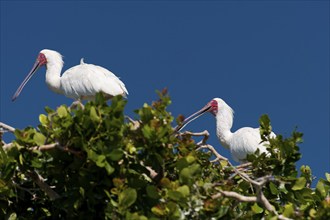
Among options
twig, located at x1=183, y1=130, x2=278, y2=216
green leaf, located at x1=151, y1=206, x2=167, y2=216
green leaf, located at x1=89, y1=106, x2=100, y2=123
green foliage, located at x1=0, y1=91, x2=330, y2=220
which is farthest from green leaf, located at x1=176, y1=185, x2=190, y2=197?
green leaf, located at x1=89, y1=106, x2=100, y2=123

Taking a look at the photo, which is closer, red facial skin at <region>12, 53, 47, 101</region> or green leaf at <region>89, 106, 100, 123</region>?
green leaf at <region>89, 106, 100, 123</region>

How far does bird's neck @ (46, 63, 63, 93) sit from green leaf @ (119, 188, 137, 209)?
847 cm

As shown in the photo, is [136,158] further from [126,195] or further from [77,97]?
[77,97]

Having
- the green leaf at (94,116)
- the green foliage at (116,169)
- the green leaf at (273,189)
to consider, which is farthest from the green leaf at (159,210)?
the green leaf at (273,189)

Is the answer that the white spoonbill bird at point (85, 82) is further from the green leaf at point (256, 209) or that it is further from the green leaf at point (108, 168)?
the green leaf at point (108, 168)

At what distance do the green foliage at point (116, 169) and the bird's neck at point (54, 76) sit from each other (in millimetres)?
7186

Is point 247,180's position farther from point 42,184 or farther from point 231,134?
point 231,134

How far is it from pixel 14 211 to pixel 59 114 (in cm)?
132

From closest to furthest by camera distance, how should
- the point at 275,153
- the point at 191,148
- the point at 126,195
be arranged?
the point at 126,195, the point at 191,148, the point at 275,153

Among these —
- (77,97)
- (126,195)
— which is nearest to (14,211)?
(126,195)

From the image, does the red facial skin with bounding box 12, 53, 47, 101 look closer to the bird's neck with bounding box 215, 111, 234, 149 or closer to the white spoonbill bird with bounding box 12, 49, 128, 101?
the white spoonbill bird with bounding box 12, 49, 128, 101

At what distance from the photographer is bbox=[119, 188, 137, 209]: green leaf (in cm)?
612

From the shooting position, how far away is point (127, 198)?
613cm

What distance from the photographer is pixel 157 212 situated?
620 cm
